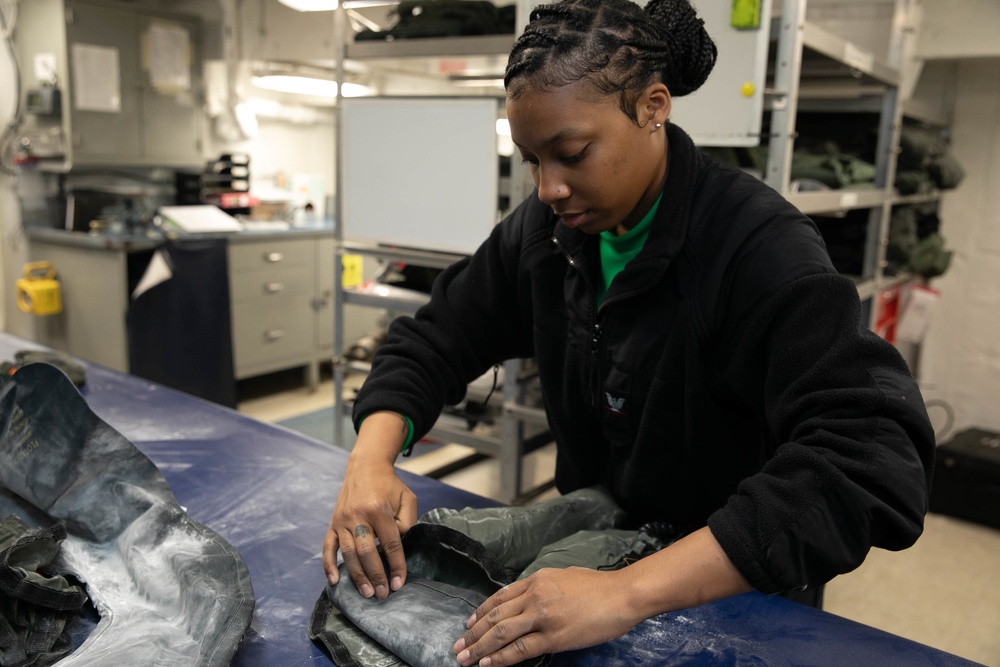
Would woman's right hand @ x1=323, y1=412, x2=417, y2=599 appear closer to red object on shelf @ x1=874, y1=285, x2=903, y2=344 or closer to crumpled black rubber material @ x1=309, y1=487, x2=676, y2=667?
crumpled black rubber material @ x1=309, y1=487, x2=676, y2=667

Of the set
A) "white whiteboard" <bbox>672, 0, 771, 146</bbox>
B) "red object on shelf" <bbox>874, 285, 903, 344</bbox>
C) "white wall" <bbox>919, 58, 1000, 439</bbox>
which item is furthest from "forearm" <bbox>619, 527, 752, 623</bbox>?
"white wall" <bbox>919, 58, 1000, 439</bbox>

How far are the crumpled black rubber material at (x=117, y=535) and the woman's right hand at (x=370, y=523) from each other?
133 millimetres

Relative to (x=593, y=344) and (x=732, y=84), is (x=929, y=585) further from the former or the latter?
(x=593, y=344)

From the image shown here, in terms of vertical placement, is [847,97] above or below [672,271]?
above

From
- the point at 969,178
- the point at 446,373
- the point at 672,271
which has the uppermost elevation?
the point at 969,178

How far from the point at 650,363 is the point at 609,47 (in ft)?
1.52

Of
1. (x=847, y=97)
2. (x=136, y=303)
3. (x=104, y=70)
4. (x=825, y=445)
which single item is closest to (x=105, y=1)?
(x=104, y=70)

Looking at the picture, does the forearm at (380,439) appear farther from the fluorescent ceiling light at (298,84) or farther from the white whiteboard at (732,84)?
the fluorescent ceiling light at (298,84)

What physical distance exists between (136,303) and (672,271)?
3205mm

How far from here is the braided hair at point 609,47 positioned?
1.04m

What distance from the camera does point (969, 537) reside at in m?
3.24

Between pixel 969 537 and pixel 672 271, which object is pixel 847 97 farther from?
pixel 672 271

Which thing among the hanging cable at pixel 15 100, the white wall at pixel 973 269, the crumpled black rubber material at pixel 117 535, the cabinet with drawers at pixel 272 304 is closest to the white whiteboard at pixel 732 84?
the crumpled black rubber material at pixel 117 535

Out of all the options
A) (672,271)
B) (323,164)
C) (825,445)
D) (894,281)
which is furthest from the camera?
(323,164)
